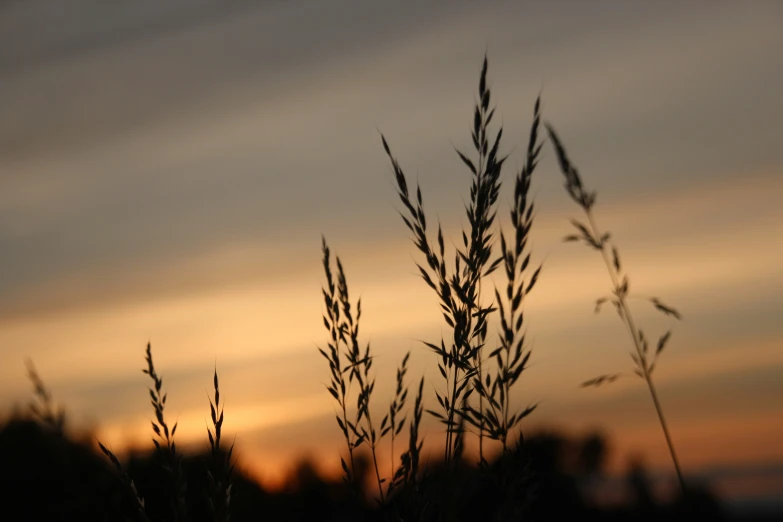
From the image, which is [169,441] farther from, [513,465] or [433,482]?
[513,465]

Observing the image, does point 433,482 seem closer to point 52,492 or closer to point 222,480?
point 222,480

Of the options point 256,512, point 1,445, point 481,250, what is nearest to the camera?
point 481,250

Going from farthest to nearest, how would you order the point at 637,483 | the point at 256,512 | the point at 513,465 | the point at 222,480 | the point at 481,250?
the point at 256,512 < the point at 637,483 < the point at 481,250 < the point at 513,465 < the point at 222,480

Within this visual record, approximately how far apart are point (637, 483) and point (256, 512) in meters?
9.63

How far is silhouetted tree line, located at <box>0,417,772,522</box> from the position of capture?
98.6 inches

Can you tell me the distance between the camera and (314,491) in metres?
15.8

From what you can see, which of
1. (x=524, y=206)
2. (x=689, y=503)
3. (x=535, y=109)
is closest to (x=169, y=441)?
(x=524, y=206)

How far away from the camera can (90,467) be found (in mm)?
11547

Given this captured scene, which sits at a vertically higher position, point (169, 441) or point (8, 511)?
point (8, 511)

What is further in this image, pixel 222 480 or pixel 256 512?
pixel 256 512

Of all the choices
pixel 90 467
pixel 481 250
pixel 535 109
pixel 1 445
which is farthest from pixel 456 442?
pixel 1 445

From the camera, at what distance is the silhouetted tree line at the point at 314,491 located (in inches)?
98.6

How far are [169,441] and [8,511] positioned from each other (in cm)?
1189

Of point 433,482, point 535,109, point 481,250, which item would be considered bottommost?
point 433,482
